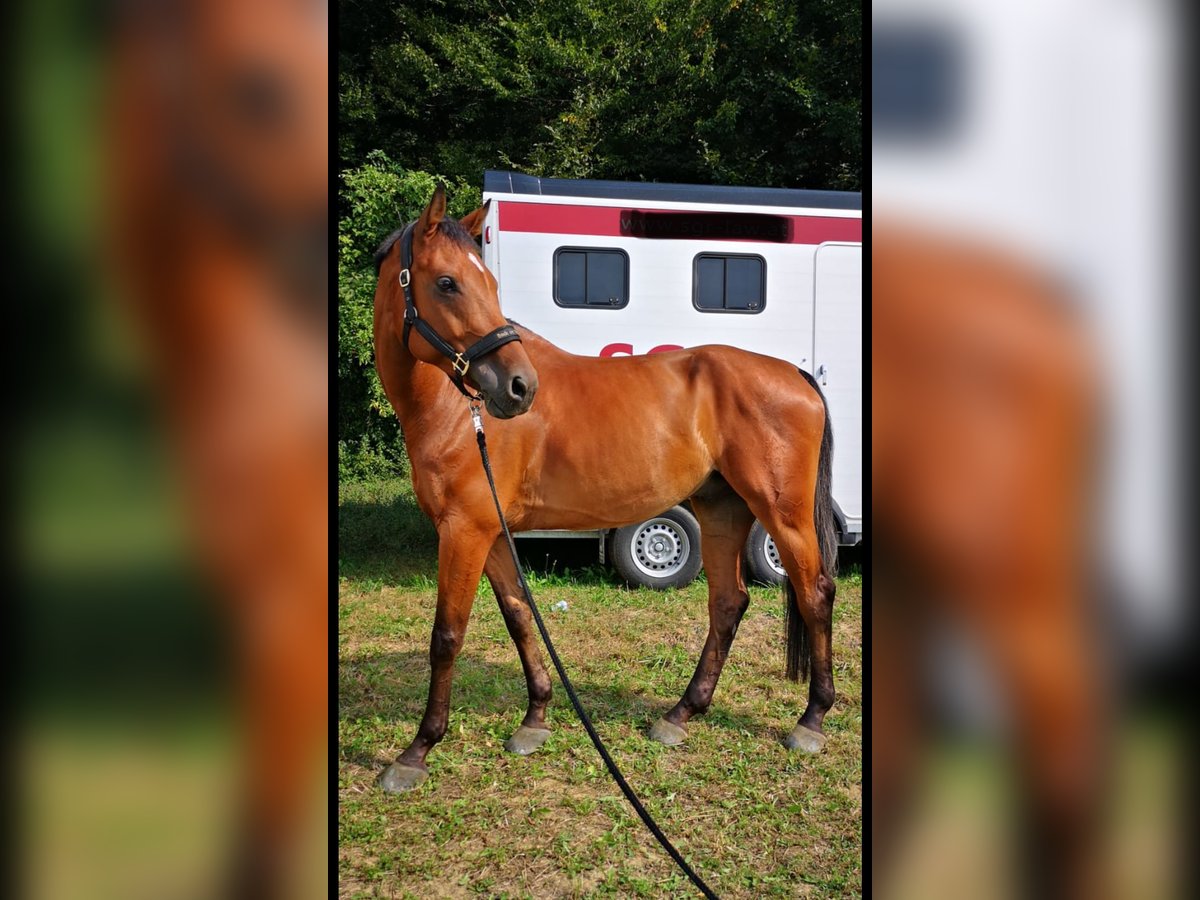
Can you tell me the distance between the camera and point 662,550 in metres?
5.22

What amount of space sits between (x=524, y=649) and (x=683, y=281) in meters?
3.25

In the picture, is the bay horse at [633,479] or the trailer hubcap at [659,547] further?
the trailer hubcap at [659,547]

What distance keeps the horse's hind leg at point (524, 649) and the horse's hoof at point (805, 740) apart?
950mm

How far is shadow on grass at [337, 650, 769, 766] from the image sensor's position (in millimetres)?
3129

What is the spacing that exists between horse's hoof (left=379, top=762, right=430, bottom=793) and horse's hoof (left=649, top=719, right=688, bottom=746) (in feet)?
2.99

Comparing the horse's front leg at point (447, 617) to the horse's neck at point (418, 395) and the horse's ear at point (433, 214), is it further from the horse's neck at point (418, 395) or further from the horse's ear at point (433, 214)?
the horse's ear at point (433, 214)

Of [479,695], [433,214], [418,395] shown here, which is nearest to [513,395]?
[418,395]
